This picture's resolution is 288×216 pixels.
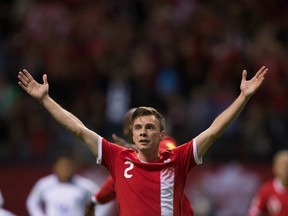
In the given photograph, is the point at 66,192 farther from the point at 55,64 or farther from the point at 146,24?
the point at 146,24

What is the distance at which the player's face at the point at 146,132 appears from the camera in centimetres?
700

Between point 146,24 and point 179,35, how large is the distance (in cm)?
69

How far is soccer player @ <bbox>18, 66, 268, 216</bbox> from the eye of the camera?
6965 mm

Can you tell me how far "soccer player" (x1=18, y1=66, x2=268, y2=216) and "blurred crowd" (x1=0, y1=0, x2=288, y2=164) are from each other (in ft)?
20.3

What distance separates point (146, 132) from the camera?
276 inches

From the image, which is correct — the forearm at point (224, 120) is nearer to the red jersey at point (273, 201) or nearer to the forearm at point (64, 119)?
the forearm at point (64, 119)

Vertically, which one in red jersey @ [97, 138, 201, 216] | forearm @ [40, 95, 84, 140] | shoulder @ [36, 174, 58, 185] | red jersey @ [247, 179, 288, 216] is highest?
forearm @ [40, 95, 84, 140]

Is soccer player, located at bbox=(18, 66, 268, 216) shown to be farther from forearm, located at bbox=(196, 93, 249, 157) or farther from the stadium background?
the stadium background

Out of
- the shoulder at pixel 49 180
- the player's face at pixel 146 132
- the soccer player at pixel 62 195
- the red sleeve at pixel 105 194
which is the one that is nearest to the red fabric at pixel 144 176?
the player's face at pixel 146 132

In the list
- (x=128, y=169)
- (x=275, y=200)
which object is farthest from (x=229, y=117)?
(x=275, y=200)

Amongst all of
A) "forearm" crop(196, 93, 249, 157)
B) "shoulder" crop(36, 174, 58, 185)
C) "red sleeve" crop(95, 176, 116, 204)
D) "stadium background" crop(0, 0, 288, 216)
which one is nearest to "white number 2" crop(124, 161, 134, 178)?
"forearm" crop(196, 93, 249, 157)

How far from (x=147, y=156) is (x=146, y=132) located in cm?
22

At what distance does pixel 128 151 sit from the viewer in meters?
7.25

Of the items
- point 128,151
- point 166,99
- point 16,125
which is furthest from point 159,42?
point 128,151
